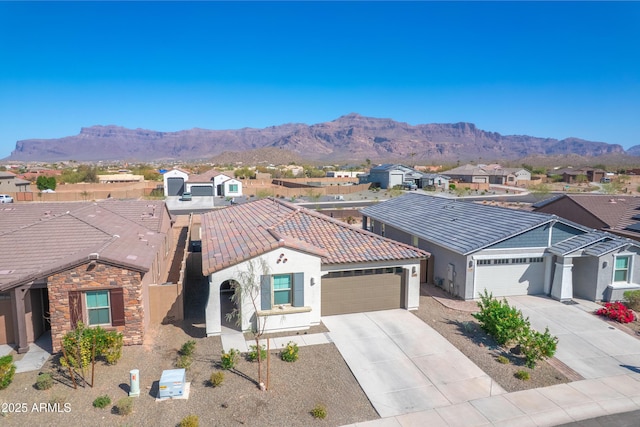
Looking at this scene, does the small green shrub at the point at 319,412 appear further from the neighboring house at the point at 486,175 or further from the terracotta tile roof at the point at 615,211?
the neighboring house at the point at 486,175

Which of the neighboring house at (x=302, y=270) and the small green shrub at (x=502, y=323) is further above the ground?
the neighboring house at (x=302, y=270)

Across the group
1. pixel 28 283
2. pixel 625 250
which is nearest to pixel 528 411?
pixel 625 250

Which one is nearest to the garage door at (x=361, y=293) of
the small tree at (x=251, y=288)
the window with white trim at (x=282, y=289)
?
the window with white trim at (x=282, y=289)

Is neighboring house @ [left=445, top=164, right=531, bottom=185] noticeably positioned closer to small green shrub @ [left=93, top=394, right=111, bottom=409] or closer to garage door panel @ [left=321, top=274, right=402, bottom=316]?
garage door panel @ [left=321, top=274, right=402, bottom=316]

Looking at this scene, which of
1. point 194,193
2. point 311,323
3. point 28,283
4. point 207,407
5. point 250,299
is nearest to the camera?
point 207,407

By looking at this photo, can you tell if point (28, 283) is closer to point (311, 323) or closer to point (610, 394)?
point (311, 323)

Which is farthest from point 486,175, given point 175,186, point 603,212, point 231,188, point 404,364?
point 404,364

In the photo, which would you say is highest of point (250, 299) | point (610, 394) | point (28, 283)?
point (28, 283)
